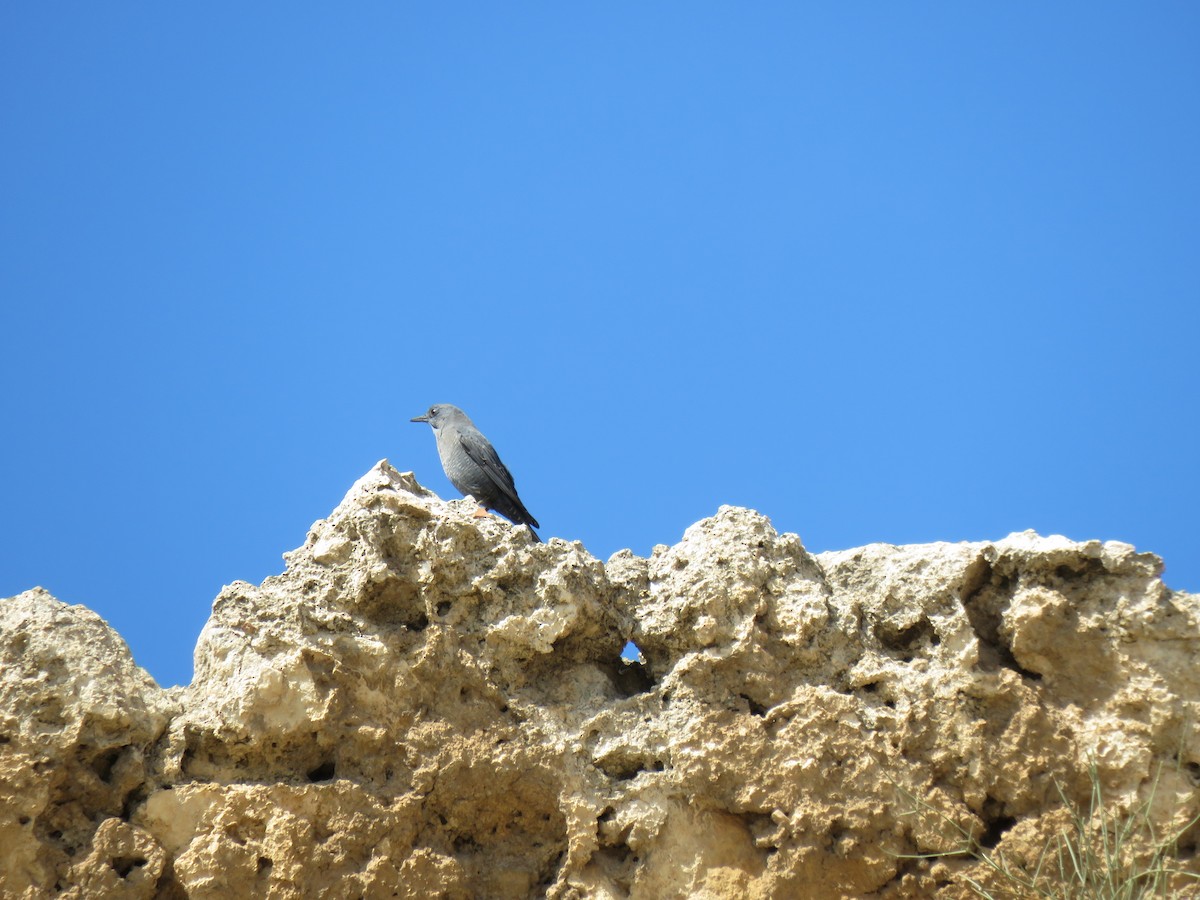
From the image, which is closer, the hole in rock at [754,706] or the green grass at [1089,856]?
the green grass at [1089,856]

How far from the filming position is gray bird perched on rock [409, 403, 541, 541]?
864cm

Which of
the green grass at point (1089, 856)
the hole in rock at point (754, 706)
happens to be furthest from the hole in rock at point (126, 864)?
the green grass at point (1089, 856)

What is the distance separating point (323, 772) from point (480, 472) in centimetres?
340

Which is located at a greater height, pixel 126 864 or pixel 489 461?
pixel 489 461

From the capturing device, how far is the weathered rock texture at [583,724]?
5250 mm

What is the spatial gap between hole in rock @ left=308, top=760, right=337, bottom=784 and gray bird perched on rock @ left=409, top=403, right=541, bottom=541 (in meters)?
3.15

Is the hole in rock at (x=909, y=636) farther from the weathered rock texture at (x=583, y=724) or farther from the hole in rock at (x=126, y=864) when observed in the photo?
the hole in rock at (x=126, y=864)

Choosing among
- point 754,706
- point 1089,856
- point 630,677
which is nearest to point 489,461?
point 630,677

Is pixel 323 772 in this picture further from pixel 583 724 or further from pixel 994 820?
pixel 994 820

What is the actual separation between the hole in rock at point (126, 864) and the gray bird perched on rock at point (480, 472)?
12.2ft

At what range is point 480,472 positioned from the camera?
8.66 metres

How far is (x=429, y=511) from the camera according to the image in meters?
5.78

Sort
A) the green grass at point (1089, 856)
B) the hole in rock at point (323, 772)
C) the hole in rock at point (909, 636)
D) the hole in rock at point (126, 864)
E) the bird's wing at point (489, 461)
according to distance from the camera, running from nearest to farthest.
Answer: the green grass at point (1089, 856)
the hole in rock at point (126, 864)
the hole in rock at point (323, 772)
the hole in rock at point (909, 636)
the bird's wing at point (489, 461)

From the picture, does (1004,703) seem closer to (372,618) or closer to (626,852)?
(626,852)
